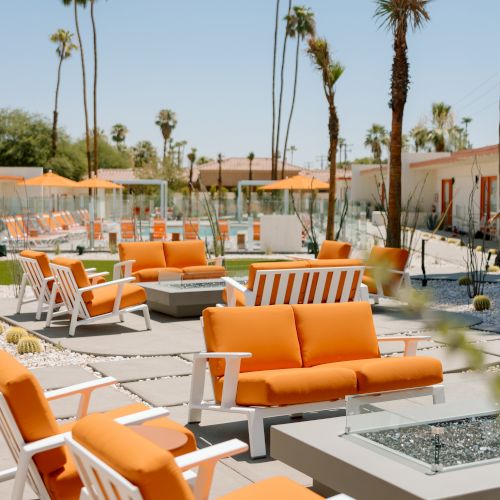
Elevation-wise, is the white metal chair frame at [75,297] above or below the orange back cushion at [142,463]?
below

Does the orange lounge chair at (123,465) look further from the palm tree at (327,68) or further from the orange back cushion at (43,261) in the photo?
the palm tree at (327,68)

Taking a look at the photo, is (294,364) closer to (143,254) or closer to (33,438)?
(33,438)

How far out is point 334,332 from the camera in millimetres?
6133

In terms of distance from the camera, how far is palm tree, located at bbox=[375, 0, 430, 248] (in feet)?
54.2

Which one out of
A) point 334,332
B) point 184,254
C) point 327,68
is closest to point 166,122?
point 327,68

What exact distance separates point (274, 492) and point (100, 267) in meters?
16.1

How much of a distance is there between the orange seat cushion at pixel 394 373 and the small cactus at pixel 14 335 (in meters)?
4.55

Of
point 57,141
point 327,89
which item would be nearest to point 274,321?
point 327,89

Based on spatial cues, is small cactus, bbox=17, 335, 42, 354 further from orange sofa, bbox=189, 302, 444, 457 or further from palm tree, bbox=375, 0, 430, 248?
palm tree, bbox=375, 0, 430, 248

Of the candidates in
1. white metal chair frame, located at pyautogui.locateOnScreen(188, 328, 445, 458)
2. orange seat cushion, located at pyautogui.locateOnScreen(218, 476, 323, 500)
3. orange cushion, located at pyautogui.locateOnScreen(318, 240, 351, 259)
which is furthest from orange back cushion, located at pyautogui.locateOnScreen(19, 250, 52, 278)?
orange seat cushion, located at pyautogui.locateOnScreen(218, 476, 323, 500)

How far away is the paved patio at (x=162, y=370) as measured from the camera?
16.1ft

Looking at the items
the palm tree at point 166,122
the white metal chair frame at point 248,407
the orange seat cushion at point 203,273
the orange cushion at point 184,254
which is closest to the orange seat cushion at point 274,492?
the white metal chair frame at point 248,407

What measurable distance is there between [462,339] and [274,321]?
4.54 meters

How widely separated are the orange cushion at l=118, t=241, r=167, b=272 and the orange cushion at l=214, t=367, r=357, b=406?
7350 mm
